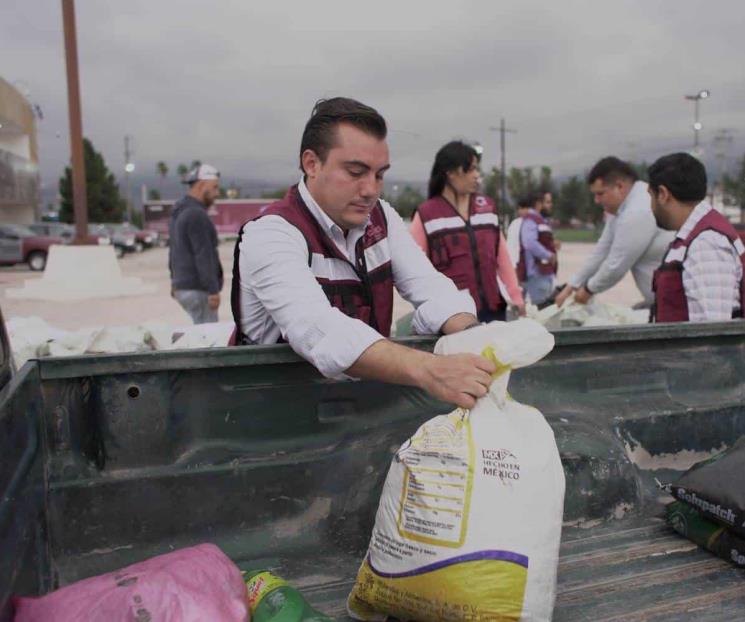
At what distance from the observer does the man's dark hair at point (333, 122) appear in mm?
2451

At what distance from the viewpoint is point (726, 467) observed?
2.32 m

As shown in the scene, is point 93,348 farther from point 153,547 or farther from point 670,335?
point 670,335

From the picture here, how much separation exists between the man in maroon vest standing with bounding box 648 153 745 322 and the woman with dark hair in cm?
127

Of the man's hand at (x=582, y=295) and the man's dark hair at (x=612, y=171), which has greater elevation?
the man's dark hair at (x=612, y=171)

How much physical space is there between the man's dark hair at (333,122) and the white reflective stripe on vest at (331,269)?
33cm

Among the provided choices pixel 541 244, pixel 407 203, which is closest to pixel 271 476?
pixel 541 244

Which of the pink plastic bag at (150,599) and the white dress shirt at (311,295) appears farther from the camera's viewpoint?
the white dress shirt at (311,295)

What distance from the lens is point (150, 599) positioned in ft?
5.11

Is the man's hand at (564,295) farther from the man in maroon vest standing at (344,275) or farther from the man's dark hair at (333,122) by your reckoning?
the man's dark hair at (333,122)

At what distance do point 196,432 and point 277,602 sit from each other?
0.64 m

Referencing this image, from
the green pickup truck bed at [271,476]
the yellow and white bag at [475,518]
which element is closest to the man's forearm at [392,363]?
the yellow and white bag at [475,518]

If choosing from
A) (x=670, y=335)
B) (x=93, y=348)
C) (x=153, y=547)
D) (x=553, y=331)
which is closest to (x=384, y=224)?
(x=553, y=331)

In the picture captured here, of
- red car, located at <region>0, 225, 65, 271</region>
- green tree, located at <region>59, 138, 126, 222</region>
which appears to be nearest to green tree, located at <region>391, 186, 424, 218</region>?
red car, located at <region>0, 225, 65, 271</region>

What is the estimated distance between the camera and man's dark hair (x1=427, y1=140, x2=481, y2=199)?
484cm
